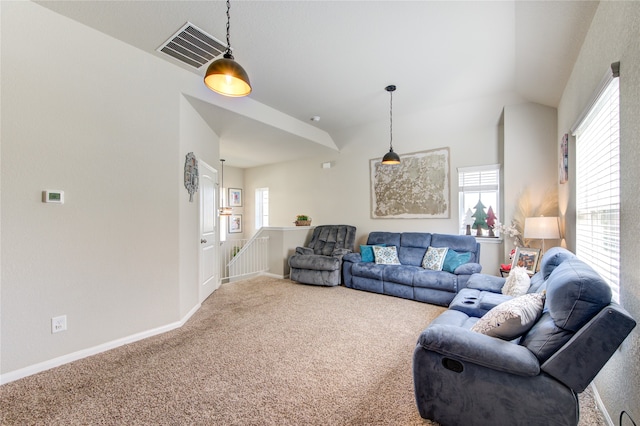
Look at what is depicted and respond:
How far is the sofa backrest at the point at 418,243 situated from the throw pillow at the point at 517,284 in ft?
4.52

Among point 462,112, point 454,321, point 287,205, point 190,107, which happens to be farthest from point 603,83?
point 287,205

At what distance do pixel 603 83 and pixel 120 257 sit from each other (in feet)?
13.3

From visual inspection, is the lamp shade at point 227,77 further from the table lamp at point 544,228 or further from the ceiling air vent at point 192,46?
the table lamp at point 544,228

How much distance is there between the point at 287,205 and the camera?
7090mm

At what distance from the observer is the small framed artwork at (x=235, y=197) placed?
8.12 meters

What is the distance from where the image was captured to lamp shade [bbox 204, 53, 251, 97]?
66.2 inches

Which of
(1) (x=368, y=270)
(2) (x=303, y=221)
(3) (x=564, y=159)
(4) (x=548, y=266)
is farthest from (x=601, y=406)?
(2) (x=303, y=221)

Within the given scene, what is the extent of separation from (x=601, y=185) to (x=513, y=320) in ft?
4.47

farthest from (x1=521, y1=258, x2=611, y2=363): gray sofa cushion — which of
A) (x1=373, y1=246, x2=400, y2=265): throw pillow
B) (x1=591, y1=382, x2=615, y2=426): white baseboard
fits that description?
(x1=373, y1=246, x2=400, y2=265): throw pillow

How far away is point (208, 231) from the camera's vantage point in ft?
13.7

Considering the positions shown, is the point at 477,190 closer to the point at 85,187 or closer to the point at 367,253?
the point at 367,253

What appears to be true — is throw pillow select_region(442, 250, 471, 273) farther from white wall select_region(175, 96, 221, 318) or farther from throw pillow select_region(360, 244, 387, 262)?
white wall select_region(175, 96, 221, 318)

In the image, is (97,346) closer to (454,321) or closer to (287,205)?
(454,321)

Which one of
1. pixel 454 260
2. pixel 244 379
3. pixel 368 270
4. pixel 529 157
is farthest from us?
pixel 368 270
